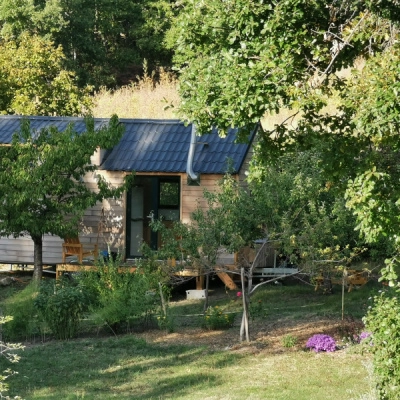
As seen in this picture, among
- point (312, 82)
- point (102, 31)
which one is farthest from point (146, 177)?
point (102, 31)

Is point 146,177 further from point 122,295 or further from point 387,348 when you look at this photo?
point 387,348

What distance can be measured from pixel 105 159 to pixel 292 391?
959 cm

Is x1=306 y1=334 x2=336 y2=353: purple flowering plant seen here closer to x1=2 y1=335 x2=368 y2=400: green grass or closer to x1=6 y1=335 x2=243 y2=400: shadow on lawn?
x1=2 y1=335 x2=368 y2=400: green grass

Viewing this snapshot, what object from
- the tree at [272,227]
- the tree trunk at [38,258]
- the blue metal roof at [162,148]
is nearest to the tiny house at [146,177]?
the blue metal roof at [162,148]

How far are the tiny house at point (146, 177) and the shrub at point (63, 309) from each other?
4.71 meters

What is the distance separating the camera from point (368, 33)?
8602 millimetres

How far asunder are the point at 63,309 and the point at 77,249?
5.10 metres

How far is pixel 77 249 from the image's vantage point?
727 inches

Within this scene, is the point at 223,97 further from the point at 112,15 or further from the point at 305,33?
the point at 112,15

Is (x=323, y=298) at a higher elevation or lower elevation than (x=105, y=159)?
lower

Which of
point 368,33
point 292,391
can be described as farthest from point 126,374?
point 368,33

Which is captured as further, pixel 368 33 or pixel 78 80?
pixel 78 80

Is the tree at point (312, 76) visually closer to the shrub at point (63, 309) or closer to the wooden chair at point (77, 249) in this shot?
the shrub at point (63, 309)

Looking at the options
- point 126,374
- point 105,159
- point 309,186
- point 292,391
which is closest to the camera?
point 292,391
